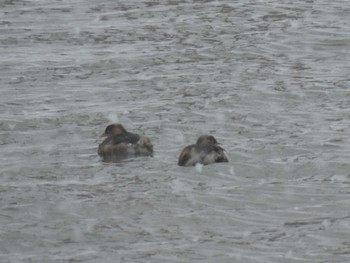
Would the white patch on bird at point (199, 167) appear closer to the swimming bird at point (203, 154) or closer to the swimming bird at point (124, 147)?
the swimming bird at point (203, 154)

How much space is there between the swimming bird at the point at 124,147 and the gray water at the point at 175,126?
0.53 feet

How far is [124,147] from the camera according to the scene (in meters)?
16.2

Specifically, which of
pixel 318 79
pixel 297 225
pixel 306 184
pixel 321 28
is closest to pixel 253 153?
pixel 306 184

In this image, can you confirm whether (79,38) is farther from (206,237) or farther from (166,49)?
(206,237)

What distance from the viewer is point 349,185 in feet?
48.0

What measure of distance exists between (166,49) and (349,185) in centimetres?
890

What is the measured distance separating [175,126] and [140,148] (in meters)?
1.67

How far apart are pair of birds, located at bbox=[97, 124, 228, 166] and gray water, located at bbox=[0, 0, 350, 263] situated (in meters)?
0.15

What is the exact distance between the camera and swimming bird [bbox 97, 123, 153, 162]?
16.1m

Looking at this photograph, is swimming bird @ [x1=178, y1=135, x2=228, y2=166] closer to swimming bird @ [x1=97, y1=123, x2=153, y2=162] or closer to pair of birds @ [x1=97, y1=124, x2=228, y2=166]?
pair of birds @ [x1=97, y1=124, x2=228, y2=166]

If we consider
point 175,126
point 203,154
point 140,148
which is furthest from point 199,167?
point 175,126

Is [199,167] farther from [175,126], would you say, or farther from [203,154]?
[175,126]

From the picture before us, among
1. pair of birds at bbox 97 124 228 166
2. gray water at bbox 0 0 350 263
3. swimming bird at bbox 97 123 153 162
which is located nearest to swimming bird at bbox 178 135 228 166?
pair of birds at bbox 97 124 228 166

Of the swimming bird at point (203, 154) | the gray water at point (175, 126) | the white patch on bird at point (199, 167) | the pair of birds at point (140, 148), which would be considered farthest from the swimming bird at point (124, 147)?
the white patch on bird at point (199, 167)
